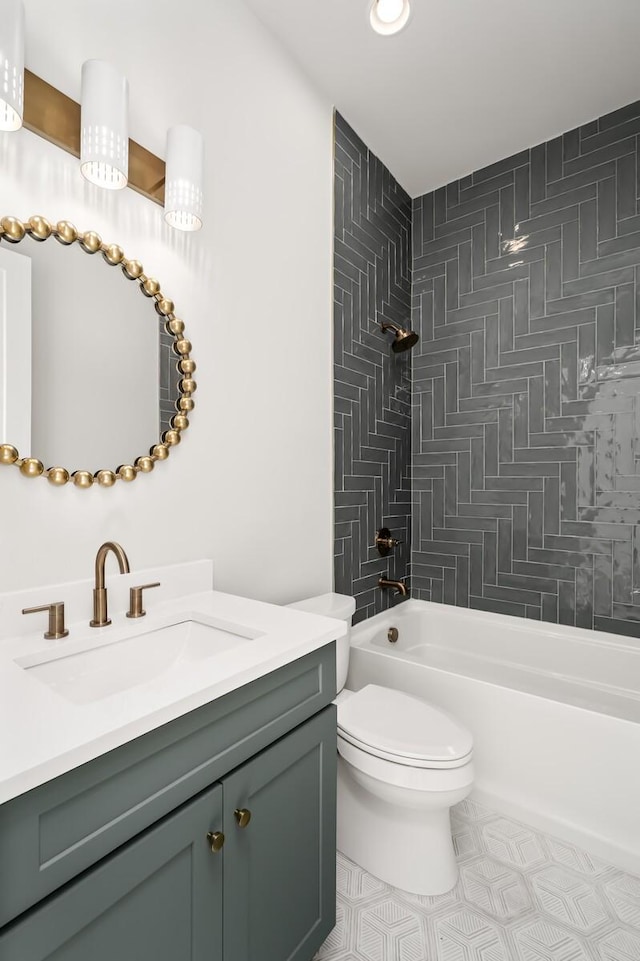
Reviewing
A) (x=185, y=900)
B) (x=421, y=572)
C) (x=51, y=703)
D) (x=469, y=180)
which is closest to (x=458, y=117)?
(x=469, y=180)

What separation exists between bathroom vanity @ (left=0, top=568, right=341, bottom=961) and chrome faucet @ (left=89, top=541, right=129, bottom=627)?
406 mm

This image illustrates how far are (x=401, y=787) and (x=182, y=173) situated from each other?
6.12 ft

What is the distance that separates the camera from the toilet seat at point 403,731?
139 cm

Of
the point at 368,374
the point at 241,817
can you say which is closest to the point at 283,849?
the point at 241,817

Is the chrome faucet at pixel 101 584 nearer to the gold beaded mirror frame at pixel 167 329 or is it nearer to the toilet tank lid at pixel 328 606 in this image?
the gold beaded mirror frame at pixel 167 329

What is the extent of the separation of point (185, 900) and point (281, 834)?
0.25 meters

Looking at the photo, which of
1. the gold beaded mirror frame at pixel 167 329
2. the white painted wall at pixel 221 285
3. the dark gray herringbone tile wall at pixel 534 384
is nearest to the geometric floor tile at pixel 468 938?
the white painted wall at pixel 221 285

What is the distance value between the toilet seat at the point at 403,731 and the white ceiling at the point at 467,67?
98.9 inches

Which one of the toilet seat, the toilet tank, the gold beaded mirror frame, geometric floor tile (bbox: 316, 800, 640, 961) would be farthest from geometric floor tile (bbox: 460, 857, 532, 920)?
the gold beaded mirror frame

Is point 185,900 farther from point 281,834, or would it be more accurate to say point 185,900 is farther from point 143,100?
point 143,100

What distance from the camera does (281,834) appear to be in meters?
1.01

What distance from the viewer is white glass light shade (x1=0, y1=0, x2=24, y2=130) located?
3.18 feet

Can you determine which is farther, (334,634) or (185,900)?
(334,634)

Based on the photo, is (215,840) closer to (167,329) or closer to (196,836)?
(196,836)
